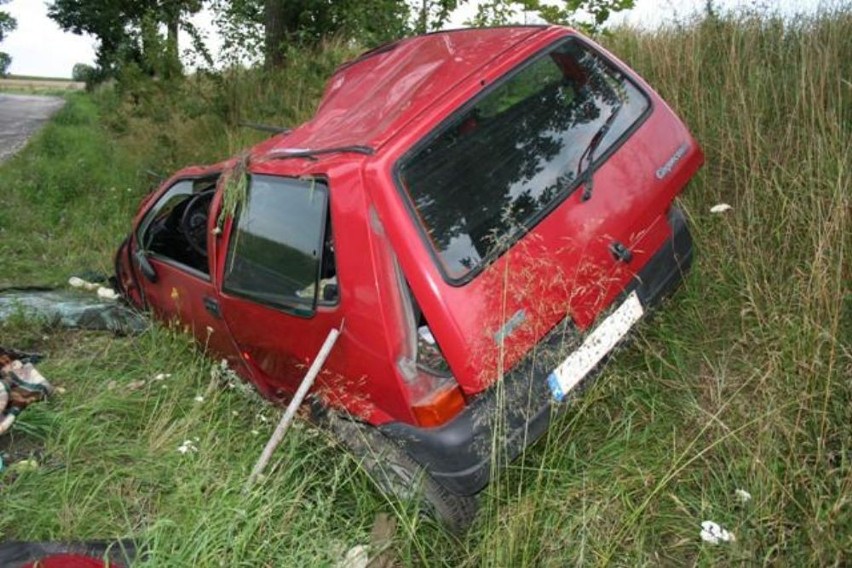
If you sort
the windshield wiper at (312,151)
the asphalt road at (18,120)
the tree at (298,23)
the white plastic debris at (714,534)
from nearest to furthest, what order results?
the white plastic debris at (714,534)
the windshield wiper at (312,151)
the tree at (298,23)
the asphalt road at (18,120)

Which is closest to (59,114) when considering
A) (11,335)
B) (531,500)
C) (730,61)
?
(11,335)

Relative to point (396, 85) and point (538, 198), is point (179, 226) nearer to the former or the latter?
point (396, 85)

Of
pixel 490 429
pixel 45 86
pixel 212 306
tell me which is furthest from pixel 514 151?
pixel 45 86

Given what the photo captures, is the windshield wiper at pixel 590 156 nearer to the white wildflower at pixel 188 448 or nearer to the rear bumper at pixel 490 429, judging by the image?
the rear bumper at pixel 490 429

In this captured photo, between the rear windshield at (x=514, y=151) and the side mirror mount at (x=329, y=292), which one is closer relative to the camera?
the rear windshield at (x=514, y=151)

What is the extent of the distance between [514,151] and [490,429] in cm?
114

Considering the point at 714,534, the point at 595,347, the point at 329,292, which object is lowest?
the point at 714,534

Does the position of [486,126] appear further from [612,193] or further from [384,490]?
[384,490]

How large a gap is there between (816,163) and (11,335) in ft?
16.3

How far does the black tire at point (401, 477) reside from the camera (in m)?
2.59

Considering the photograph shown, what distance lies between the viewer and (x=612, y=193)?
2.88 m

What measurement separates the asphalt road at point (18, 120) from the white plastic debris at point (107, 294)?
835cm

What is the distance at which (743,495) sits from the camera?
224 centimetres

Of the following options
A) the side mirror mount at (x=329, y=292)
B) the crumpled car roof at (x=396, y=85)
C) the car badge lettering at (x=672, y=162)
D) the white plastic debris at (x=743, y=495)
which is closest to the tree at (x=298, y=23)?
the crumpled car roof at (x=396, y=85)
